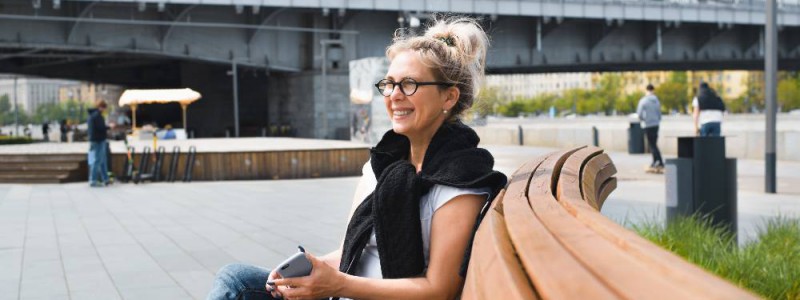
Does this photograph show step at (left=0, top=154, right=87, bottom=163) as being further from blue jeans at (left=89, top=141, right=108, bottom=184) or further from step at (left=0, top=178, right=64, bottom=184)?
blue jeans at (left=89, top=141, right=108, bottom=184)

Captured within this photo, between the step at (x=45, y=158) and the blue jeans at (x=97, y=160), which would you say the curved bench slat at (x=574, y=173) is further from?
the step at (x=45, y=158)

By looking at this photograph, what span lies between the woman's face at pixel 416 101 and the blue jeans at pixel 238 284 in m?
0.66

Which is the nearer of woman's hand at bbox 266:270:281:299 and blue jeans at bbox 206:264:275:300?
woman's hand at bbox 266:270:281:299

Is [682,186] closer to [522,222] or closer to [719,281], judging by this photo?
[522,222]

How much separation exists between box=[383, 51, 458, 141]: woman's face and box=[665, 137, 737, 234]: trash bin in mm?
5617

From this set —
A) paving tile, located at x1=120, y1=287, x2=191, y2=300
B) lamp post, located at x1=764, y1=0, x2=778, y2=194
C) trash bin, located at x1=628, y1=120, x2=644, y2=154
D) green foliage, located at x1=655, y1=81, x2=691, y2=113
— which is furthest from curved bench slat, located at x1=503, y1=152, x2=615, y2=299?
→ green foliage, located at x1=655, y1=81, x2=691, y2=113

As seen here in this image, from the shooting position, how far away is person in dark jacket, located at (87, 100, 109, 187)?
61.2 feet

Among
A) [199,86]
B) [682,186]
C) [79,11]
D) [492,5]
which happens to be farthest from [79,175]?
[199,86]

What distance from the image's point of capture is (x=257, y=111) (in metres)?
60.1

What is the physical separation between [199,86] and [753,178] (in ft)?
150

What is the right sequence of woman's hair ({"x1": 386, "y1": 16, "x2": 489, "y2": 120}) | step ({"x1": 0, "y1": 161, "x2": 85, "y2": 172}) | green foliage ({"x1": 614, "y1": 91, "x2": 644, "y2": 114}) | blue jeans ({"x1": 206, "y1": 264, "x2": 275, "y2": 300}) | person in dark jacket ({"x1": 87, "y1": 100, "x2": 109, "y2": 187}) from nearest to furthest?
woman's hair ({"x1": 386, "y1": 16, "x2": 489, "y2": 120}), blue jeans ({"x1": 206, "y1": 264, "x2": 275, "y2": 300}), person in dark jacket ({"x1": 87, "y1": 100, "x2": 109, "y2": 187}), step ({"x1": 0, "y1": 161, "x2": 85, "y2": 172}), green foliage ({"x1": 614, "y1": 91, "x2": 644, "y2": 114})

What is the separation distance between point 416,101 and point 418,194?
13.4 inches

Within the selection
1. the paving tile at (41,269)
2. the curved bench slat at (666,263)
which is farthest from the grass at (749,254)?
the paving tile at (41,269)

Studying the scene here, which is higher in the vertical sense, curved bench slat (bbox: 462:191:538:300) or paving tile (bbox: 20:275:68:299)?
curved bench slat (bbox: 462:191:538:300)
